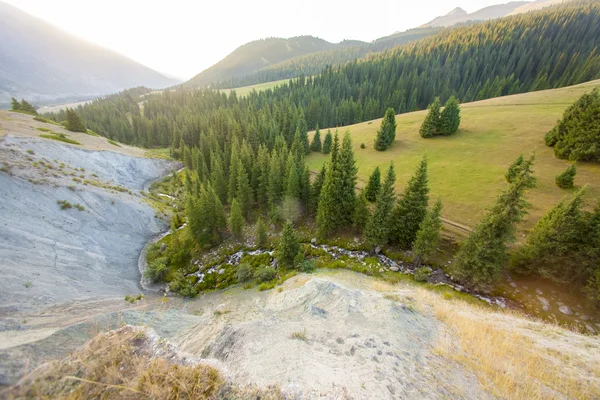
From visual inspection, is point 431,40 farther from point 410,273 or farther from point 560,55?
point 410,273

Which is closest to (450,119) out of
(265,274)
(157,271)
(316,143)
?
(316,143)

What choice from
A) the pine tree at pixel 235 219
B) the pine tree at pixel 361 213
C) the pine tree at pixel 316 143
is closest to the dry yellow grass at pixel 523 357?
the pine tree at pixel 361 213

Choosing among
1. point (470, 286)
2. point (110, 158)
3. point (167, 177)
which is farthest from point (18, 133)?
point (470, 286)

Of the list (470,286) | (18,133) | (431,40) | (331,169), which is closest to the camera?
(470,286)

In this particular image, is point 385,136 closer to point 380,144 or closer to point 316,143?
point 380,144

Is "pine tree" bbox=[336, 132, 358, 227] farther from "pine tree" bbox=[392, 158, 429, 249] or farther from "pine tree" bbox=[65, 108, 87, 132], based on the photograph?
"pine tree" bbox=[65, 108, 87, 132]

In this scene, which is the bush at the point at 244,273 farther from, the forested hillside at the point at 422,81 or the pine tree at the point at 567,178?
the forested hillside at the point at 422,81
